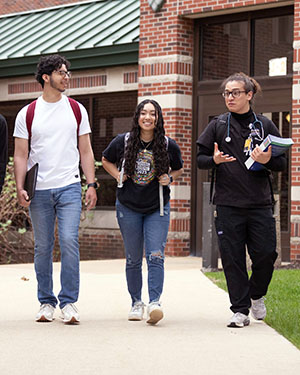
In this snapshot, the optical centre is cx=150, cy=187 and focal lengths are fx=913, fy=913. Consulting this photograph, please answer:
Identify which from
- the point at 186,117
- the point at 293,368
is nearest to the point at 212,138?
the point at 293,368

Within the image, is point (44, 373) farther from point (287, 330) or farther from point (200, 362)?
point (287, 330)

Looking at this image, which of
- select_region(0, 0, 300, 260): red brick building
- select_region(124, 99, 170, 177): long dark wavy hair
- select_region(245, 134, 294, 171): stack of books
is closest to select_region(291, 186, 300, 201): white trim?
select_region(0, 0, 300, 260): red brick building

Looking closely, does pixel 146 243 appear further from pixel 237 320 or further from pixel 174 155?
pixel 237 320

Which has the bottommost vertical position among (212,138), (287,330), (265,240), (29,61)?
(287,330)

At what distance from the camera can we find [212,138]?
285 inches

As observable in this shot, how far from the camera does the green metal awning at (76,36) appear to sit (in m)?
16.0

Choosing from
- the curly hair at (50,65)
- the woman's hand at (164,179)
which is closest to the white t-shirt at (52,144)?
the curly hair at (50,65)

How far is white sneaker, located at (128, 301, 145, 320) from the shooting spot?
7.35 meters

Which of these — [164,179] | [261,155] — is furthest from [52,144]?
[261,155]

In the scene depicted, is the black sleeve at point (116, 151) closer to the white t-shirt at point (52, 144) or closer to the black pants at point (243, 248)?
the white t-shirt at point (52, 144)

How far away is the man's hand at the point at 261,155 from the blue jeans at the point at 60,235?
4.77ft

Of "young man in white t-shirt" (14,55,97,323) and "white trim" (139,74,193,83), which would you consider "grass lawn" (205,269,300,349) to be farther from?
"white trim" (139,74,193,83)

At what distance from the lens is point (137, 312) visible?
7375 millimetres

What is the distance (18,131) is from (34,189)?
0.51m
